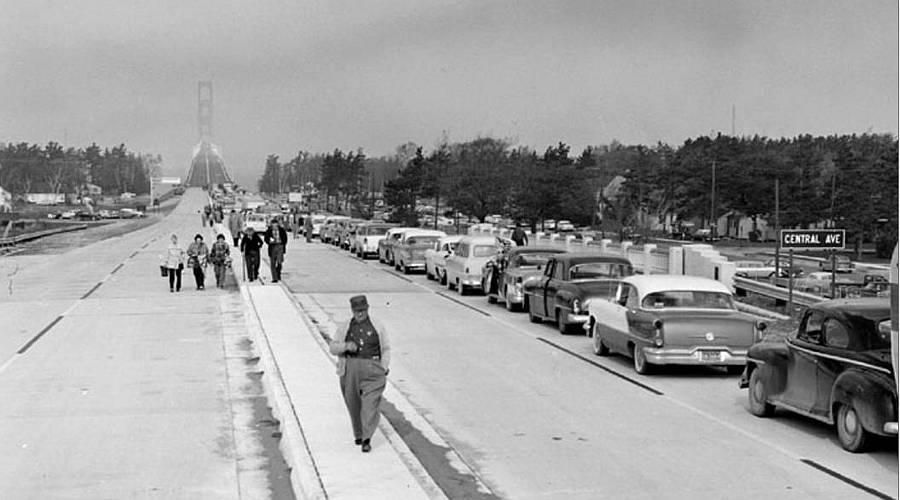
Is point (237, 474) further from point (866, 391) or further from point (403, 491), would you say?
point (866, 391)

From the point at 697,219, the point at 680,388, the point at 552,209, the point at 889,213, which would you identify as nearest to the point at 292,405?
the point at 680,388

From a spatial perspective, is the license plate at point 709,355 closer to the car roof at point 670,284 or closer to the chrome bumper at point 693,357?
the chrome bumper at point 693,357

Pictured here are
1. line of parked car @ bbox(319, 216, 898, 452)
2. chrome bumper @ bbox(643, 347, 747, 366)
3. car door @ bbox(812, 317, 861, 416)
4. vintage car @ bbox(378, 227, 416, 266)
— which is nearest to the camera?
line of parked car @ bbox(319, 216, 898, 452)

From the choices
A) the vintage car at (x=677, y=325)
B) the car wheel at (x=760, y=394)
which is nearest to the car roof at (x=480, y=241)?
the vintage car at (x=677, y=325)

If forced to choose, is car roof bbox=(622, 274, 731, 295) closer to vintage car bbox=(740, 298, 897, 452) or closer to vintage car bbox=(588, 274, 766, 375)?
vintage car bbox=(588, 274, 766, 375)

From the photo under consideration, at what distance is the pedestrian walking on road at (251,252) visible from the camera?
32.1 meters

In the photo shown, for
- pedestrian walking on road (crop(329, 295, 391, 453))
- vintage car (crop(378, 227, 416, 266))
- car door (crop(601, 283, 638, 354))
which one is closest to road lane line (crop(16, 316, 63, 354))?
car door (crop(601, 283, 638, 354))

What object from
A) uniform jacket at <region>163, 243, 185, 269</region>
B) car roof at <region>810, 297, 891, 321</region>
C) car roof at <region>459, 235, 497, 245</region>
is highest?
car roof at <region>459, 235, 497, 245</region>

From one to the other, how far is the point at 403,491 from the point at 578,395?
584 centimetres

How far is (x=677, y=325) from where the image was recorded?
15.7 meters

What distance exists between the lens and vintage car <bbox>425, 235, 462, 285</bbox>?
3428cm

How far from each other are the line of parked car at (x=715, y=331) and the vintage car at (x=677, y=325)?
1 cm

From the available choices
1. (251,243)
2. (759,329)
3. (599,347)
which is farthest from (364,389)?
(251,243)

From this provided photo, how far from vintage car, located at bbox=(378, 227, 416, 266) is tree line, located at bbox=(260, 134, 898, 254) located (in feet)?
77.4
